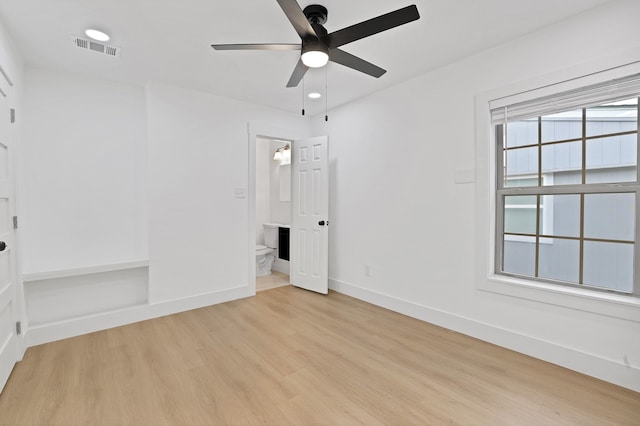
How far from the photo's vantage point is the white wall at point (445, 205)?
207 cm

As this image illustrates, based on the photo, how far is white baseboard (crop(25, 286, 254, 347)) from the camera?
2637 mm

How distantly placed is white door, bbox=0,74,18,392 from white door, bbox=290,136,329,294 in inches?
112

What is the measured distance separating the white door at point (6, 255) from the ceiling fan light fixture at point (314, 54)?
2.11 metres

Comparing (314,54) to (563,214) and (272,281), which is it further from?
(272,281)

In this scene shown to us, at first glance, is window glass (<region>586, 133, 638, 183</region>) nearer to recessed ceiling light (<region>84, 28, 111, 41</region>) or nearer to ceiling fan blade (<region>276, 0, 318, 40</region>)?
ceiling fan blade (<region>276, 0, 318, 40</region>)

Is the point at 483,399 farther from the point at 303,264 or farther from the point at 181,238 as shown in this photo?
the point at 181,238

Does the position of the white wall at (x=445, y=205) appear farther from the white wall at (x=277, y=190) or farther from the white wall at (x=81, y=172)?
the white wall at (x=81, y=172)

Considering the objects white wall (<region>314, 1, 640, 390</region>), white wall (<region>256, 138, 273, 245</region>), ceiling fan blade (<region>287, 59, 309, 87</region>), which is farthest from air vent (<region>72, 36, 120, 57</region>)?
white wall (<region>256, 138, 273, 245</region>)

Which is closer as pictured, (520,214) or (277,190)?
(520,214)

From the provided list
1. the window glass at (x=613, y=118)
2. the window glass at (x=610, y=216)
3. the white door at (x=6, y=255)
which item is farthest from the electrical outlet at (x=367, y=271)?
the white door at (x=6, y=255)

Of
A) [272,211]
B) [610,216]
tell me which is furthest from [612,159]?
[272,211]

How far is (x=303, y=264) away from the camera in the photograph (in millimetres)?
4219

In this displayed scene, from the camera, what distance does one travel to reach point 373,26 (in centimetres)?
171

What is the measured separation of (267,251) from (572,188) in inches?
158
